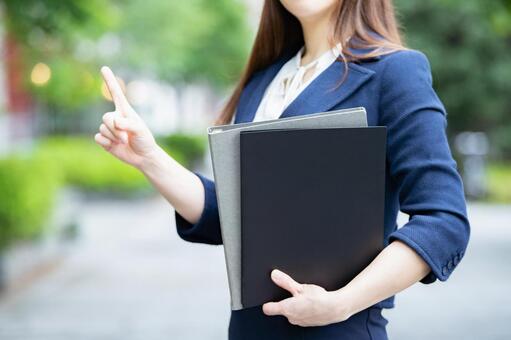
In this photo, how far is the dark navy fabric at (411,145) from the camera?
1282 millimetres

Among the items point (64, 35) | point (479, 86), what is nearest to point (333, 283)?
point (64, 35)

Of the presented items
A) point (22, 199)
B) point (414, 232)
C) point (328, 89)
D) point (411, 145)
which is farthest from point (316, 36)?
point (22, 199)

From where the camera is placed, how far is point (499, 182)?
69.4 feet

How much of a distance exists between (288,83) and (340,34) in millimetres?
176

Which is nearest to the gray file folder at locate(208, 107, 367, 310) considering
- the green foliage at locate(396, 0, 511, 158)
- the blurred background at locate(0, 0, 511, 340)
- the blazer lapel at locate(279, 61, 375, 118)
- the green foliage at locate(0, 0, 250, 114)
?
the blazer lapel at locate(279, 61, 375, 118)

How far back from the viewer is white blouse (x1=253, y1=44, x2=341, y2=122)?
1.56 meters

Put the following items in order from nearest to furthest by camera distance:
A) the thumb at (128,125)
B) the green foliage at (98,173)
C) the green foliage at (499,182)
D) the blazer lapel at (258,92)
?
the thumb at (128,125) → the blazer lapel at (258,92) → the green foliage at (98,173) → the green foliage at (499,182)

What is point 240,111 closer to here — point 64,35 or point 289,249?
point 289,249

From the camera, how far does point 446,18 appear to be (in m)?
17.8

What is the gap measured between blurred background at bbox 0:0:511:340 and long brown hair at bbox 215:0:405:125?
304mm

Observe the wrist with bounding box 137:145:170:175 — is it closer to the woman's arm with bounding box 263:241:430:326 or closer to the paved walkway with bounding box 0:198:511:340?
the woman's arm with bounding box 263:241:430:326

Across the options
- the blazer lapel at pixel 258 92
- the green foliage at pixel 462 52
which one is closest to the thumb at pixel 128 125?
the blazer lapel at pixel 258 92

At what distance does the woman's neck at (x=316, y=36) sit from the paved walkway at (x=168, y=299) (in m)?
4.47

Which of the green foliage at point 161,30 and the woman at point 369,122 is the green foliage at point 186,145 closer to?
the green foliage at point 161,30
